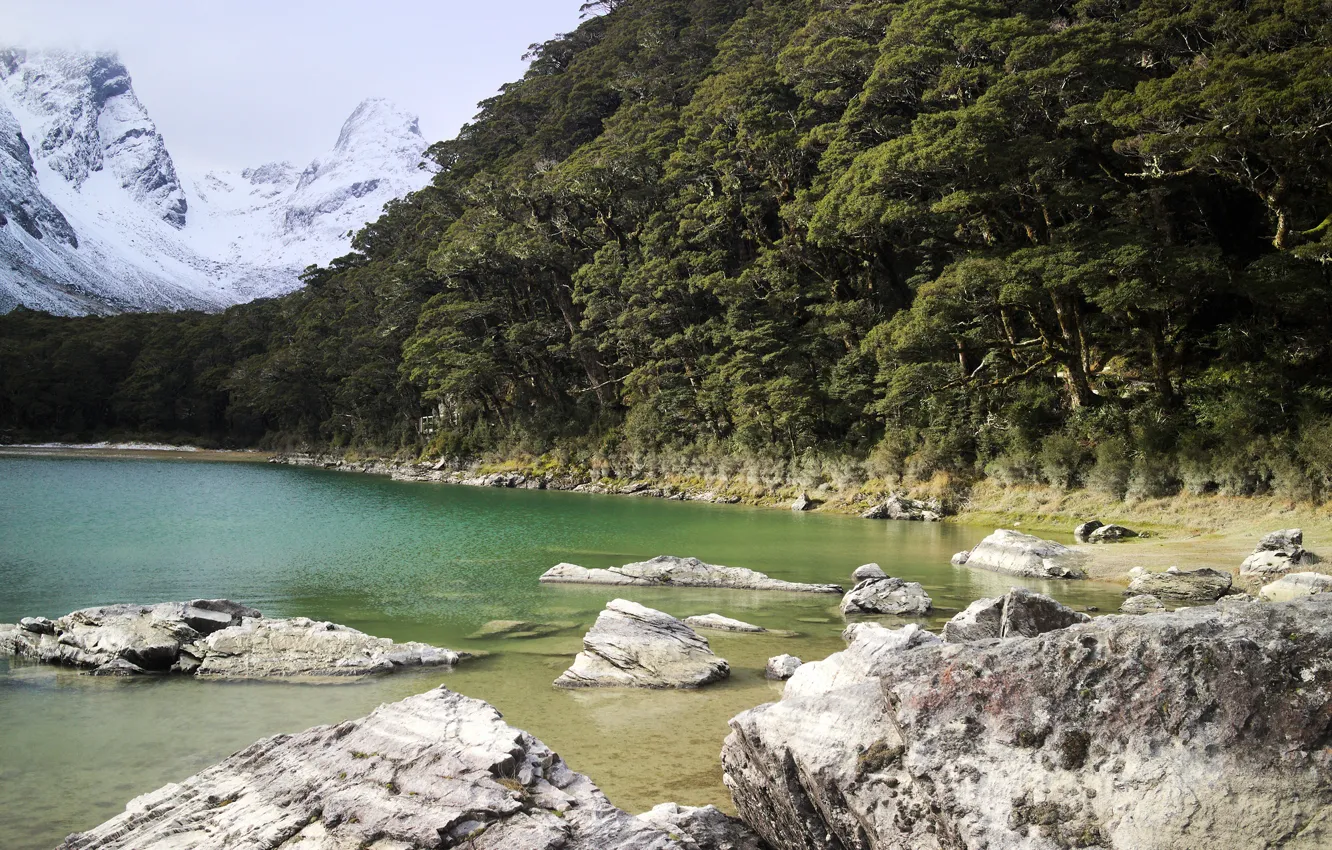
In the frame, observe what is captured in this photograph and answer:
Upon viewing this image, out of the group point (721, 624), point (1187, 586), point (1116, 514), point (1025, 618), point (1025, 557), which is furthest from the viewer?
point (1116, 514)

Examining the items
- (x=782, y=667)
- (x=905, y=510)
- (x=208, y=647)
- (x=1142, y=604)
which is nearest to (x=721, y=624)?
(x=782, y=667)

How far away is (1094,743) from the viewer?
3756 mm

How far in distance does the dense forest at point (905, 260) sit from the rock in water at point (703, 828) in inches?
765

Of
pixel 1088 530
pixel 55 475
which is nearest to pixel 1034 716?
pixel 1088 530

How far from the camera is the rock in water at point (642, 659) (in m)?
9.23

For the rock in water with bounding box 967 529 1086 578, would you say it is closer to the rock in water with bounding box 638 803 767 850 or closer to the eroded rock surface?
the eroded rock surface

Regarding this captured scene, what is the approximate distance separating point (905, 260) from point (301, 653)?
104 ft

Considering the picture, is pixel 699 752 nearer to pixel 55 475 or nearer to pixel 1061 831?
pixel 1061 831

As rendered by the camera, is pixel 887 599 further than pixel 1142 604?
Yes

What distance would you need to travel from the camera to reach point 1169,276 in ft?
70.0

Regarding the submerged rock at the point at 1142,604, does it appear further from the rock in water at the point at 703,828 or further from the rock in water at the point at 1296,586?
the rock in water at the point at 703,828

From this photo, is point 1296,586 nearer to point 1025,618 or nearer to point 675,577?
point 1025,618

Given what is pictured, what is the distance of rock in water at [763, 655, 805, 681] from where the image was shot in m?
9.29

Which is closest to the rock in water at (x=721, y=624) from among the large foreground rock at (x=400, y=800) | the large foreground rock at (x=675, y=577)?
the large foreground rock at (x=675, y=577)
